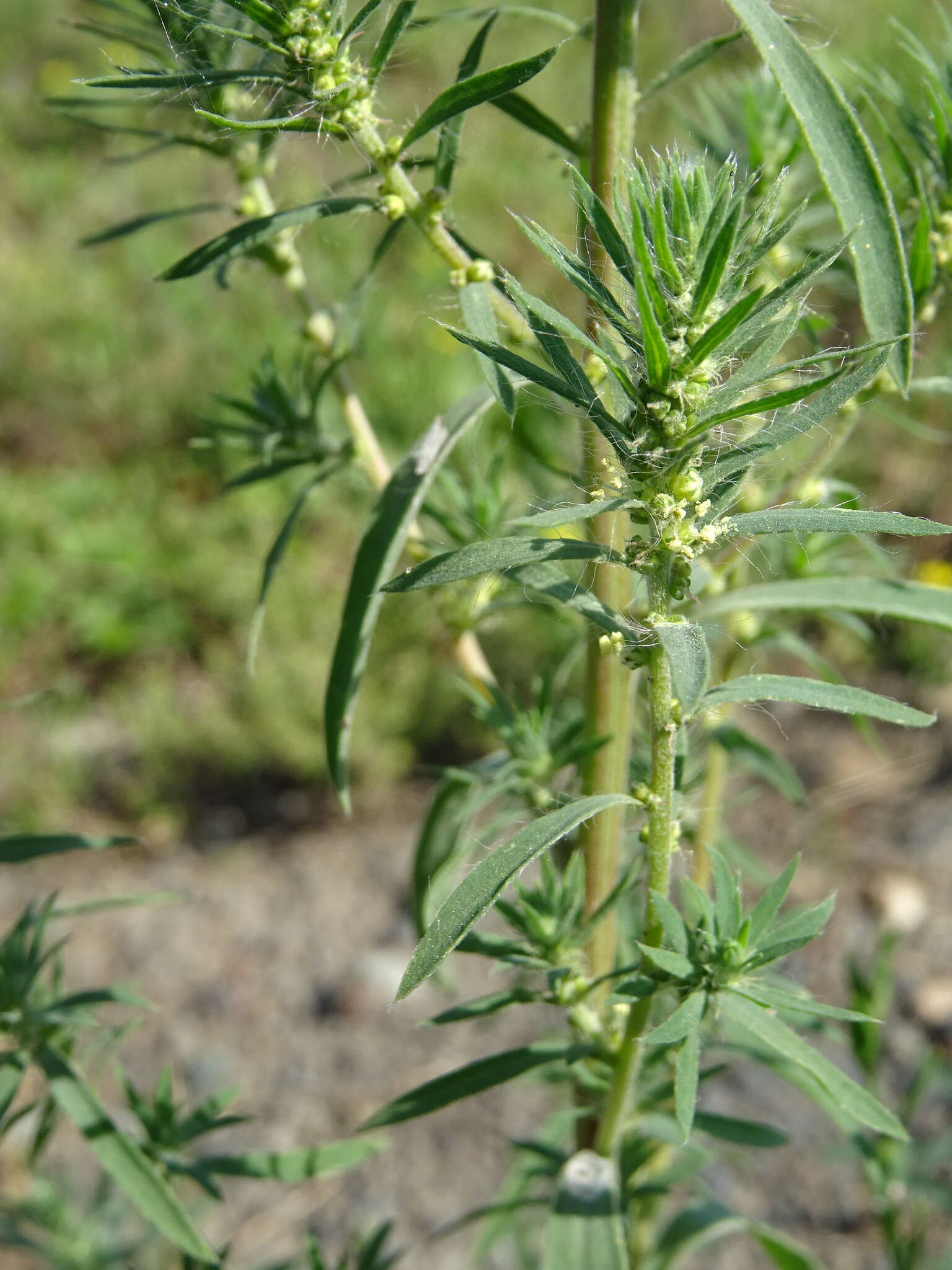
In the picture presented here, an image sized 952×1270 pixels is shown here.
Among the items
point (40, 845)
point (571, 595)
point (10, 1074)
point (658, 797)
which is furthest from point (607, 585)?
point (10, 1074)

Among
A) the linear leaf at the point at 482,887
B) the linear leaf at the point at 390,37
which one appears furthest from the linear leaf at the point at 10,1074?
the linear leaf at the point at 390,37

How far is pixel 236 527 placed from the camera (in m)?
4.19

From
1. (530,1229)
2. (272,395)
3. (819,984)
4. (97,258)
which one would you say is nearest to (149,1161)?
(272,395)

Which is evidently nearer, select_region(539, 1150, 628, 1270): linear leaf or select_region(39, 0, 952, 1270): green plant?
select_region(39, 0, 952, 1270): green plant

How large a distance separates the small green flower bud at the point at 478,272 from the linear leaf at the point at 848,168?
0.26 m

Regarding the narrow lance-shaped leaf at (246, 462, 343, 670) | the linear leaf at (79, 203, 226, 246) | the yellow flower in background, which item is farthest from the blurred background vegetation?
the narrow lance-shaped leaf at (246, 462, 343, 670)

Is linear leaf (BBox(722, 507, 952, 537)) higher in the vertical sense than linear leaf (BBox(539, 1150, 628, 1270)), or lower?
higher

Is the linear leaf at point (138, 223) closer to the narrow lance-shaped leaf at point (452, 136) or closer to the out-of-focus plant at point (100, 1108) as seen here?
the narrow lance-shaped leaf at point (452, 136)

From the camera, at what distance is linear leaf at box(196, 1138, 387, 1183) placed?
1192 mm

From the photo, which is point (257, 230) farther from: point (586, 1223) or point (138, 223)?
point (586, 1223)

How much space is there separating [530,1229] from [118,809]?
2.03 metres

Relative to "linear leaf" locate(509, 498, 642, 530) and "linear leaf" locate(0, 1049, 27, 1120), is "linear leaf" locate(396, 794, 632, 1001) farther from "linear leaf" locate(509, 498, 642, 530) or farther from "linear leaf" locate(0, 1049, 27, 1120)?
"linear leaf" locate(0, 1049, 27, 1120)

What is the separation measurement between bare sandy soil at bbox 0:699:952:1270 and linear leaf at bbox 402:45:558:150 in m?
2.17

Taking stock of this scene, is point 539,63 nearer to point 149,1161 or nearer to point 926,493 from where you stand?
point 149,1161
